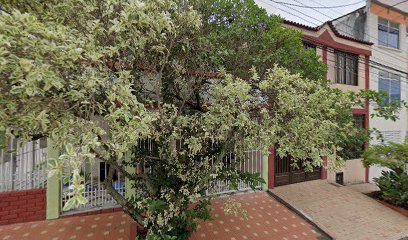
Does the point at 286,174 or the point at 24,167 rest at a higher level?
the point at 24,167

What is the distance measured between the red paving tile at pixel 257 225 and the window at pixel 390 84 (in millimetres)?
10592

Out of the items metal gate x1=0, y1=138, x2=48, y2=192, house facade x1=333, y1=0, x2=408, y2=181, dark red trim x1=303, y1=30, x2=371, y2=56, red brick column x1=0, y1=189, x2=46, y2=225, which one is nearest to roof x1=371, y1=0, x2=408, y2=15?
house facade x1=333, y1=0, x2=408, y2=181

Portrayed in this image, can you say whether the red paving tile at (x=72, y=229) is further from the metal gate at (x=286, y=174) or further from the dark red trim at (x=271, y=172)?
the metal gate at (x=286, y=174)

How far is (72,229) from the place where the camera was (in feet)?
17.5

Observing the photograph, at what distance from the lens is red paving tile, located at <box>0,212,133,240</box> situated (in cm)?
500

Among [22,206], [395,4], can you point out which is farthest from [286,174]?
→ [395,4]

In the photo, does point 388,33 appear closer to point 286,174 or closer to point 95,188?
point 286,174

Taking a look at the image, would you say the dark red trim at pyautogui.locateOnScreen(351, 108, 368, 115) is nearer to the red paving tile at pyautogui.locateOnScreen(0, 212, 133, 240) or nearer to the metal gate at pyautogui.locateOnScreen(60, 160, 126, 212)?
the red paving tile at pyautogui.locateOnScreen(0, 212, 133, 240)

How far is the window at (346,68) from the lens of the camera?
36.5 ft

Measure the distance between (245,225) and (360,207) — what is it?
4.83 m

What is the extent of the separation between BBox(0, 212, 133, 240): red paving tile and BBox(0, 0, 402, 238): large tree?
1384mm

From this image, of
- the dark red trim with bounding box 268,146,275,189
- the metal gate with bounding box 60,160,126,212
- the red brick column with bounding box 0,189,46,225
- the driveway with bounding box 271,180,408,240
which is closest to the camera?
the red brick column with bounding box 0,189,46,225

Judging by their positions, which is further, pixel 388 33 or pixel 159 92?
pixel 388 33

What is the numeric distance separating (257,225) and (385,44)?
13.6 m
